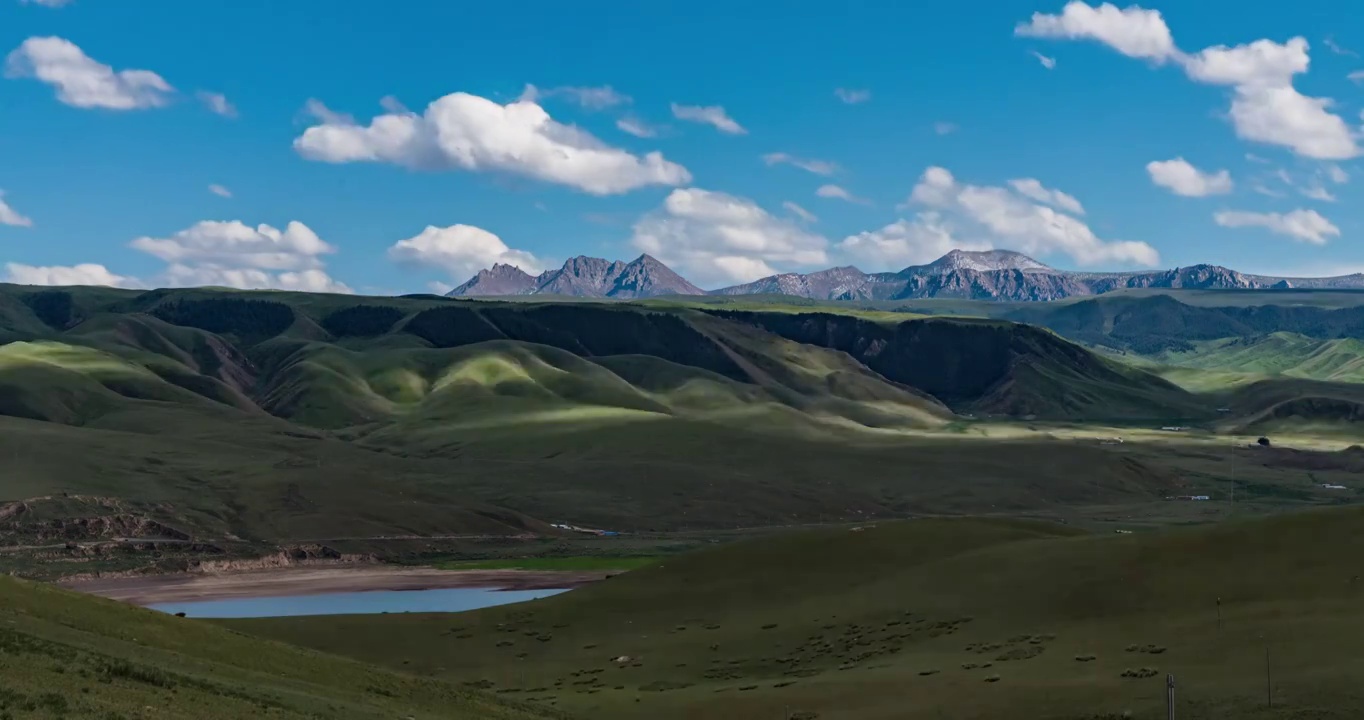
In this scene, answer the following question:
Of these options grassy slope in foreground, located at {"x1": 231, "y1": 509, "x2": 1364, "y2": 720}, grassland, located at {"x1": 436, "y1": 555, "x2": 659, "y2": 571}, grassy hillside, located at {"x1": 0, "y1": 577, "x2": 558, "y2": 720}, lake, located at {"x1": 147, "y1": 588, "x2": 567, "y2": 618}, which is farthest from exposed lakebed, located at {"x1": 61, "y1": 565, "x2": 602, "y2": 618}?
grassy hillside, located at {"x1": 0, "y1": 577, "x2": 558, "y2": 720}

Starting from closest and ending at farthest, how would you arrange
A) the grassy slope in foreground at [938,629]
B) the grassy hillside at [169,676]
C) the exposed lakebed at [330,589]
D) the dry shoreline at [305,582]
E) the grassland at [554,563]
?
1. the grassy hillside at [169,676]
2. the grassy slope in foreground at [938,629]
3. the exposed lakebed at [330,589]
4. the dry shoreline at [305,582]
5. the grassland at [554,563]

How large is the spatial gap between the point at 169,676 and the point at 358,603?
3154 inches

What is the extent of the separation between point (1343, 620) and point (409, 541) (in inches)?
4785

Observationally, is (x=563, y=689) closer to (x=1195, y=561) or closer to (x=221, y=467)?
(x=1195, y=561)

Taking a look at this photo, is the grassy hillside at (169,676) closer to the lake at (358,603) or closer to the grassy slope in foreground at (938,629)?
the grassy slope in foreground at (938,629)

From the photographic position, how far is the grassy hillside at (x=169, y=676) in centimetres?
3472

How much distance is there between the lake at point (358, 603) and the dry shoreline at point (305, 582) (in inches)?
96.1

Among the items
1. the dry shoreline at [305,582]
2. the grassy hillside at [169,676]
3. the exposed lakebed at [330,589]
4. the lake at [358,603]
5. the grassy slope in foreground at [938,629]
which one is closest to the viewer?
the grassy hillside at [169,676]

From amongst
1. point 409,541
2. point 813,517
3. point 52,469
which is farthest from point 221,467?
point 813,517

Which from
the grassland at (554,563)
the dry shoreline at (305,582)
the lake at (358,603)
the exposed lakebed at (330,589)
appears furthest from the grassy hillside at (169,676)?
the grassland at (554,563)

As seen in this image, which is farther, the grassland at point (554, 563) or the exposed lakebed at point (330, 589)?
the grassland at point (554, 563)

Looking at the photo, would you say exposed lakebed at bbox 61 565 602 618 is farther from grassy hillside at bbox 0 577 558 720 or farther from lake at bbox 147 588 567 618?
grassy hillside at bbox 0 577 558 720

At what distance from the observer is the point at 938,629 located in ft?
235

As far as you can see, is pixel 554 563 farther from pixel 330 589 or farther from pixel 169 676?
pixel 169 676
